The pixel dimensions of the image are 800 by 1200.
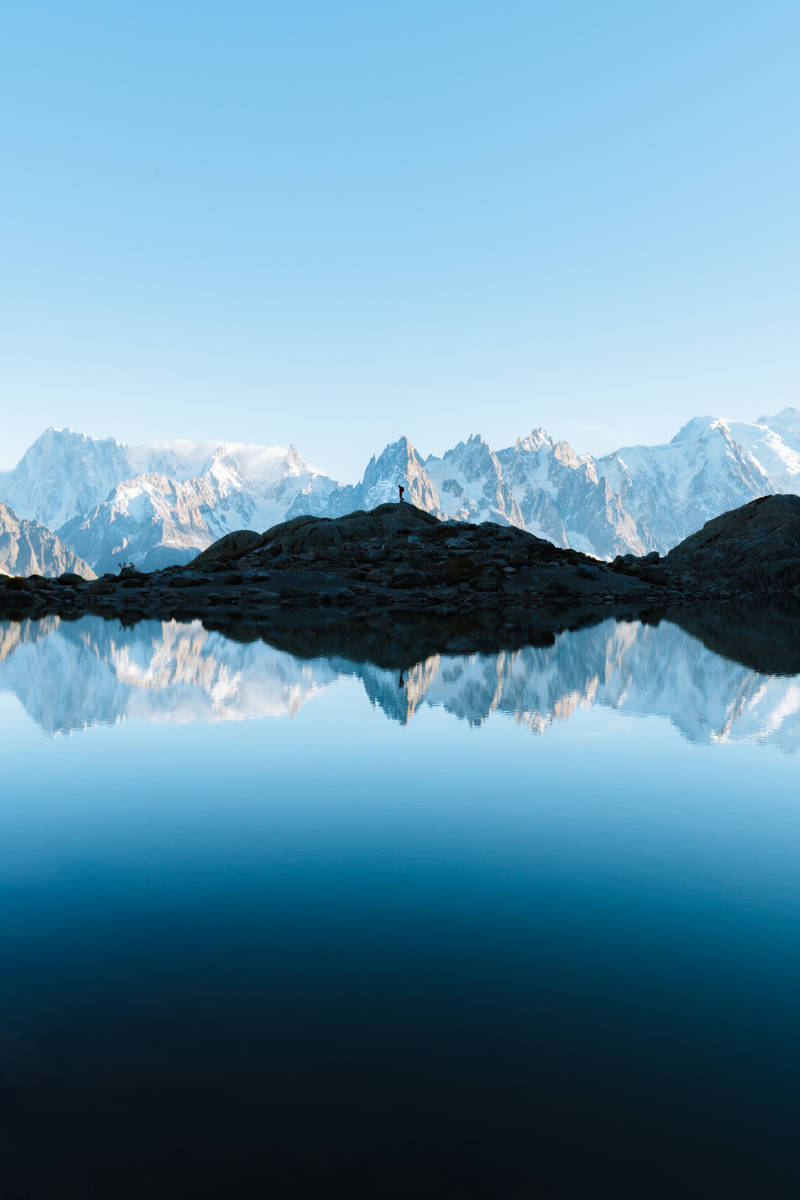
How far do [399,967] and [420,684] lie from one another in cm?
2736

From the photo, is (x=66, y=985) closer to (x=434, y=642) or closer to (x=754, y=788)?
(x=754, y=788)

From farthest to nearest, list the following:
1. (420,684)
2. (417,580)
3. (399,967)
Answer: (417,580)
(420,684)
(399,967)

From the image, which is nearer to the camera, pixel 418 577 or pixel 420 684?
pixel 420 684

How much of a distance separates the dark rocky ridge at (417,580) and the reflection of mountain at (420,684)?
1789 cm

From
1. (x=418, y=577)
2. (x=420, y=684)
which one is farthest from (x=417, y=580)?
(x=420, y=684)

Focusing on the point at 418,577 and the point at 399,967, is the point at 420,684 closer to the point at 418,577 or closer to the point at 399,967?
the point at 399,967

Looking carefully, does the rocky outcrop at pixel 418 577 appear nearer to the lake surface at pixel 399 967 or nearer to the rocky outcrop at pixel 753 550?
the rocky outcrop at pixel 753 550

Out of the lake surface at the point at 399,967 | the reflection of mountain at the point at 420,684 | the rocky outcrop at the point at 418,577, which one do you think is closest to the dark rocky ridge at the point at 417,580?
the rocky outcrop at the point at 418,577

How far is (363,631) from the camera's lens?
64.9 metres

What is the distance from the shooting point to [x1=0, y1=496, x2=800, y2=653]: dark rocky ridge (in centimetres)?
8750

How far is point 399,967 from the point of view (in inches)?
439

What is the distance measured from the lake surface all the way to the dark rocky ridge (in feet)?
146

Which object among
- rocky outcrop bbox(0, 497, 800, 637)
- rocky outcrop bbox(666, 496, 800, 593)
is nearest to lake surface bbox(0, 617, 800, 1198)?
rocky outcrop bbox(0, 497, 800, 637)

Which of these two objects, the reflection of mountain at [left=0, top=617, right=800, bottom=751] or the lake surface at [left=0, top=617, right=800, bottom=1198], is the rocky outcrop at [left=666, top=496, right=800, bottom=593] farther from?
the lake surface at [left=0, top=617, right=800, bottom=1198]
